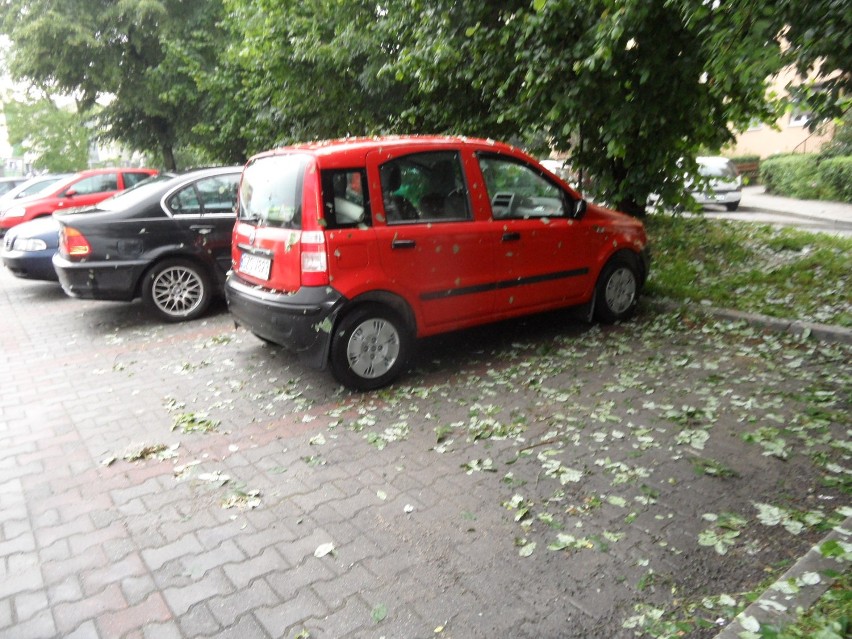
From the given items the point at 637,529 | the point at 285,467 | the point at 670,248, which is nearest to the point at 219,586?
the point at 285,467

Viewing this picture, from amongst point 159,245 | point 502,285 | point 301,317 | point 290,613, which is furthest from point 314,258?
point 159,245

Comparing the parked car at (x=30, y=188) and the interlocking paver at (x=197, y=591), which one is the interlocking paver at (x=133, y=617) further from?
the parked car at (x=30, y=188)

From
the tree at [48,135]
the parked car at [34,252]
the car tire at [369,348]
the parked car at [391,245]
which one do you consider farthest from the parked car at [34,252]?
the tree at [48,135]

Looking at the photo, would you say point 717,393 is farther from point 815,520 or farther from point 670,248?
point 670,248

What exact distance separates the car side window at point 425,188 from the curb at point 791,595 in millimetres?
3553

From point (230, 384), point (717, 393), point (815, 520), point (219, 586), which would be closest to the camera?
point (219, 586)

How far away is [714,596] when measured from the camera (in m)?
2.88

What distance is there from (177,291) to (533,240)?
13.9ft

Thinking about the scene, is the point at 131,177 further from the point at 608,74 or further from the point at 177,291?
the point at 608,74

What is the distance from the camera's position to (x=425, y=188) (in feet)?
18.0

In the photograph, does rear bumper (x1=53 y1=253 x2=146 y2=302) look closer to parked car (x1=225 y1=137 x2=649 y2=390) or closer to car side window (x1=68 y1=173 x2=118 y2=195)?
parked car (x1=225 y1=137 x2=649 y2=390)

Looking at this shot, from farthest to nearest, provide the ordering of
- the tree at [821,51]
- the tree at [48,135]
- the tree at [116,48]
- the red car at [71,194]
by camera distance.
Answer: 1. the tree at [48,135]
2. the tree at [116,48]
3. the red car at [71,194]
4. the tree at [821,51]

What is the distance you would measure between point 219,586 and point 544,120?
250 inches

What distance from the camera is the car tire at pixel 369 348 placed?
17.0ft
